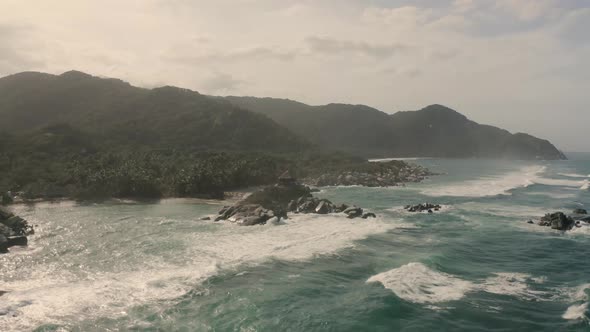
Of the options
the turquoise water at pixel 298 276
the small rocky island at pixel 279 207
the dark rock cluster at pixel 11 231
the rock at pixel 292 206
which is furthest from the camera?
the rock at pixel 292 206

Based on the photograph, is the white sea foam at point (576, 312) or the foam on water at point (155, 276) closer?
the white sea foam at point (576, 312)

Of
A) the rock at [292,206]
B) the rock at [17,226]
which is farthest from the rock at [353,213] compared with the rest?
the rock at [17,226]

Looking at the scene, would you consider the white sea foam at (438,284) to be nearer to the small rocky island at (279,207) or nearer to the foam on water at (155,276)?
the foam on water at (155,276)

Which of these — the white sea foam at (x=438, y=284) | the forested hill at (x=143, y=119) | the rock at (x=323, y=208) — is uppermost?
the forested hill at (x=143, y=119)

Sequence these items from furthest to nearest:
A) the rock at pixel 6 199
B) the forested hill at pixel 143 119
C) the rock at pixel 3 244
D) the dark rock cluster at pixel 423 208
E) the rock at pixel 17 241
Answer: the forested hill at pixel 143 119, the rock at pixel 6 199, the dark rock cluster at pixel 423 208, the rock at pixel 17 241, the rock at pixel 3 244

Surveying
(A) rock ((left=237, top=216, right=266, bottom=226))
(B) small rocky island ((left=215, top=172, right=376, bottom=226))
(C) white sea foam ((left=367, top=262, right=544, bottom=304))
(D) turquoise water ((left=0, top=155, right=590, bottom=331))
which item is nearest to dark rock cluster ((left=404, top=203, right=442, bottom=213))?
(D) turquoise water ((left=0, top=155, right=590, bottom=331))

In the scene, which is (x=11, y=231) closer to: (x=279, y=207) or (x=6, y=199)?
(x=6, y=199)

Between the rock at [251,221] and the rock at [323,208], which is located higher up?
the rock at [323,208]

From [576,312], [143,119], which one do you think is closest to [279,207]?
[576,312]
